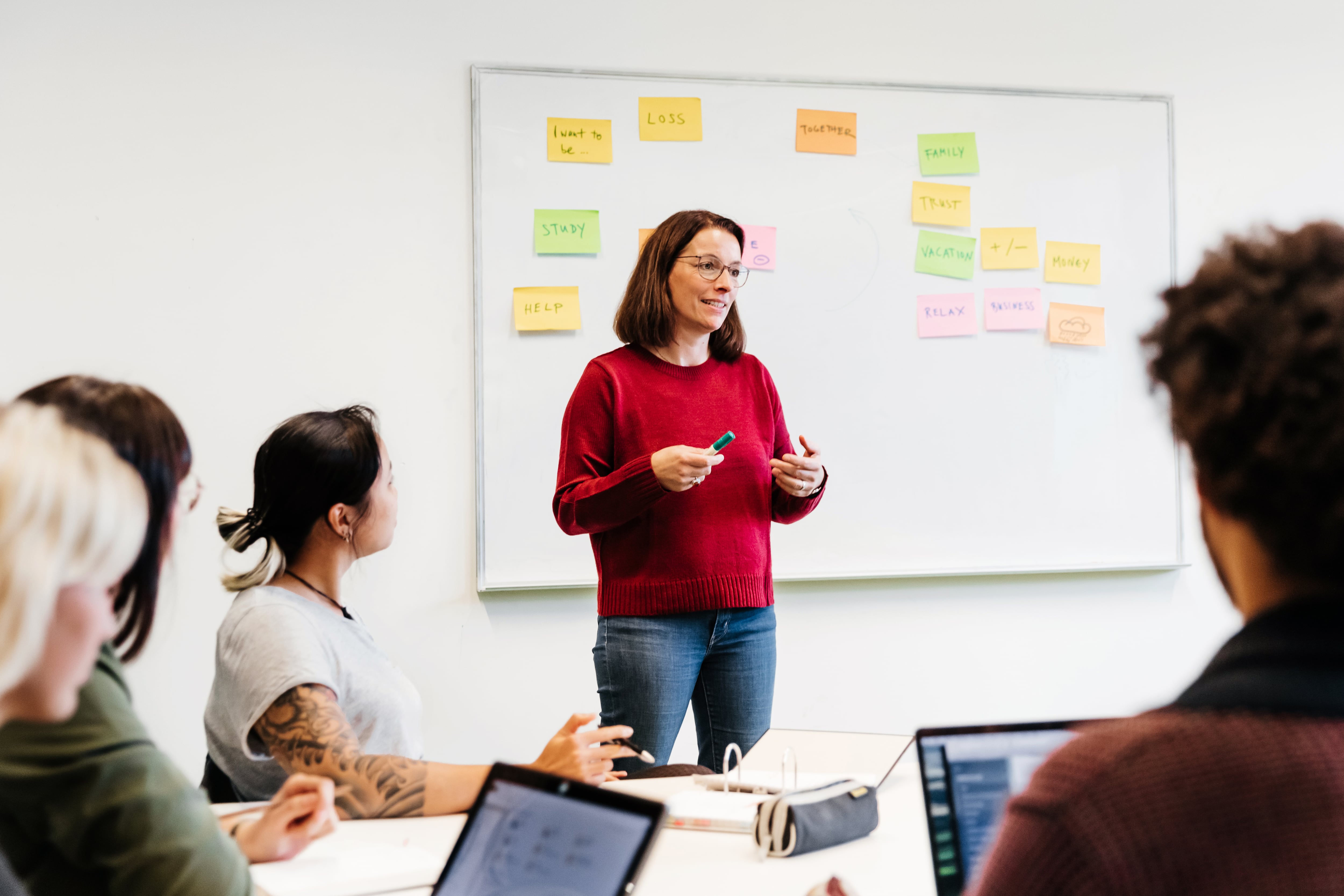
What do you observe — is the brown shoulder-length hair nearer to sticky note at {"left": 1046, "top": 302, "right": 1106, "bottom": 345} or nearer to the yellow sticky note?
the yellow sticky note

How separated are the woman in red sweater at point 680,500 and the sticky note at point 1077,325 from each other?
1141 millimetres

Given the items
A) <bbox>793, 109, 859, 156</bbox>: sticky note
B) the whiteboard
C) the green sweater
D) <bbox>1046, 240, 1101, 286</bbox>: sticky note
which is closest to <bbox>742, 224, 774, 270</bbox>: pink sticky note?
the whiteboard

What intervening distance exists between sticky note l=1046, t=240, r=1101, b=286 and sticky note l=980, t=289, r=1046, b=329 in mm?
75

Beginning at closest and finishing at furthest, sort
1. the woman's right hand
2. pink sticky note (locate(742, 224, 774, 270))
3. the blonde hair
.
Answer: the blonde hair
the woman's right hand
pink sticky note (locate(742, 224, 774, 270))

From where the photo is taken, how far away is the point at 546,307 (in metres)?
2.48

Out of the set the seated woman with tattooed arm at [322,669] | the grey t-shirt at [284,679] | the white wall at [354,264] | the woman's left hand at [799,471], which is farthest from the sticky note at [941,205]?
the grey t-shirt at [284,679]

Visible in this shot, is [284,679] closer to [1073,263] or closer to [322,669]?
[322,669]

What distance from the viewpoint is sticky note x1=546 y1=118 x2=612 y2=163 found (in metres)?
2.48

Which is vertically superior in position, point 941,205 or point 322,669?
point 941,205

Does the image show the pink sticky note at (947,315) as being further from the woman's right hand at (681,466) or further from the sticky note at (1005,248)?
the woman's right hand at (681,466)

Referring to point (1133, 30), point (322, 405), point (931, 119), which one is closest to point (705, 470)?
point (322, 405)

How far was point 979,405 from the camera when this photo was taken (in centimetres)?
270

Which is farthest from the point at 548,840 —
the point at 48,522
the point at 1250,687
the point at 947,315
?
the point at 947,315

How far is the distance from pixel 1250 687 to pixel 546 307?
2.13 meters
